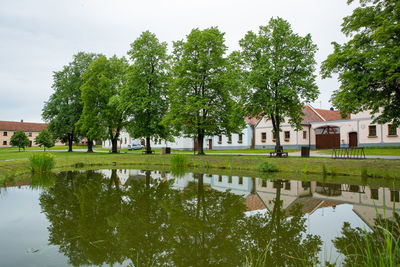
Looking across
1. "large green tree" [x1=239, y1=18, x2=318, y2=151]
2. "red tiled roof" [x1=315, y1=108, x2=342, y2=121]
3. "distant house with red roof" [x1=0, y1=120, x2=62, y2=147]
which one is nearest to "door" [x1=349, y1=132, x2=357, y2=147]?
"red tiled roof" [x1=315, y1=108, x2=342, y2=121]

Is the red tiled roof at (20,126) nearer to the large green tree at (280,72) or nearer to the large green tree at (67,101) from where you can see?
the large green tree at (67,101)

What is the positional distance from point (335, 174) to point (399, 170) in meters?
2.86

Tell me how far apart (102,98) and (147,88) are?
330 inches

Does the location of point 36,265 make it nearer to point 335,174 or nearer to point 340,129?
point 335,174

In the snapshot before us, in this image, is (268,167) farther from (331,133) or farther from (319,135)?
(319,135)

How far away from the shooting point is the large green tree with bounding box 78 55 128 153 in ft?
99.0

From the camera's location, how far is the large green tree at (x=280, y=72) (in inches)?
738

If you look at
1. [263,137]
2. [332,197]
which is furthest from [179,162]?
[263,137]

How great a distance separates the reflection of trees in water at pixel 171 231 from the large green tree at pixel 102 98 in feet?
73.9

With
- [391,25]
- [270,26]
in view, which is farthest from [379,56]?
[270,26]

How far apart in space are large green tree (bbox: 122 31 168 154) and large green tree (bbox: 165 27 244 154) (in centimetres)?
365

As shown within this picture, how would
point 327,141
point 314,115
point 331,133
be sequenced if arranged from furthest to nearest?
point 314,115
point 327,141
point 331,133

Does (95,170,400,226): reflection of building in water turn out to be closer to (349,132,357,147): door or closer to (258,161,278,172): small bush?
(258,161,278,172): small bush

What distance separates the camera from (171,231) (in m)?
5.43
